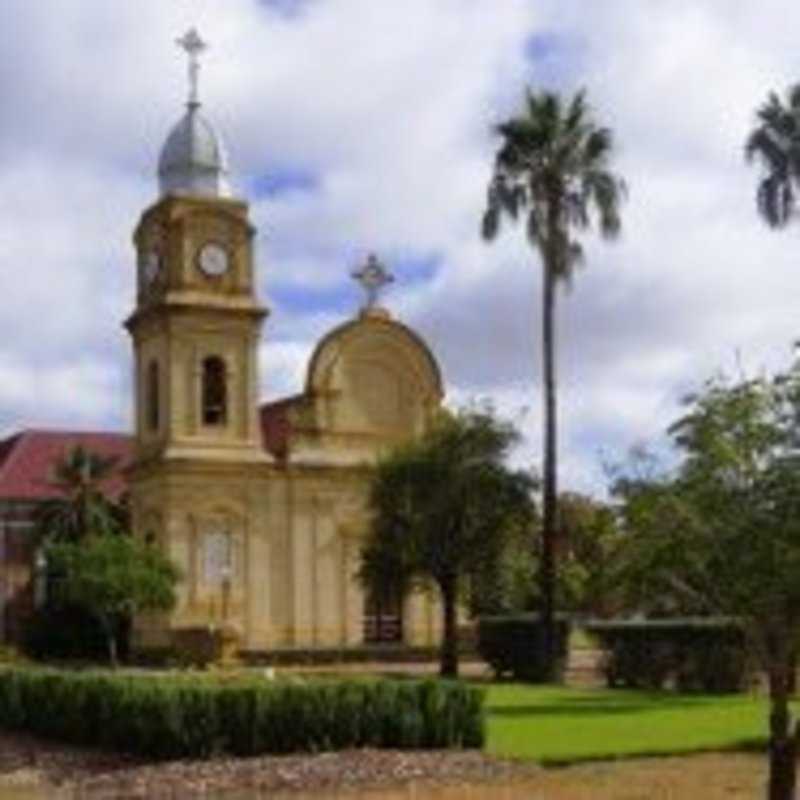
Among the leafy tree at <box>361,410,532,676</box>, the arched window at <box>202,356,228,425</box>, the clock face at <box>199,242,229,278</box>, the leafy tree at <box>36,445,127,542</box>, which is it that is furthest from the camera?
the leafy tree at <box>36,445,127,542</box>

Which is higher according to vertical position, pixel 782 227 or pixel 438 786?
pixel 782 227

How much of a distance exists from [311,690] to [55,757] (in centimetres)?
503

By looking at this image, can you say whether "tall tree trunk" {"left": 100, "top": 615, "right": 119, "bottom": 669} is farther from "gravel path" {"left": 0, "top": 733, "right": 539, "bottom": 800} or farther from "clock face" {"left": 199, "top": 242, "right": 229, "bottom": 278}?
"gravel path" {"left": 0, "top": 733, "right": 539, "bottom": 800}

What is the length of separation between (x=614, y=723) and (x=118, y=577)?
2756cm

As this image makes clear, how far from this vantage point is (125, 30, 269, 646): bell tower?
224 ft

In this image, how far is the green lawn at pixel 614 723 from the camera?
106 feet

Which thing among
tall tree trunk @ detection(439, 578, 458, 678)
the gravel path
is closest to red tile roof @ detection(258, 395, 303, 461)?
tall tree trunk @ detection(439, 578, 458, 678)

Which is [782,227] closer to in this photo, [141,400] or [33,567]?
[141,400]

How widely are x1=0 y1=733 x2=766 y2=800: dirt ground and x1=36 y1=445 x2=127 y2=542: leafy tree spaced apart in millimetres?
43881

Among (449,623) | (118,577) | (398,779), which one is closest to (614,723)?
(398,779)

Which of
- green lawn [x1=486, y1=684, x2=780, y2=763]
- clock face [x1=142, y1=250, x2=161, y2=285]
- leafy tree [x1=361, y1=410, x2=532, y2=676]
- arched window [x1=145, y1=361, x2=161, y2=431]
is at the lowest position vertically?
green lawn [x1=486, y1=684, x2=780, y2=763]

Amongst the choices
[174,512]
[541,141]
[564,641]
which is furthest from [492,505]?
[174,512]

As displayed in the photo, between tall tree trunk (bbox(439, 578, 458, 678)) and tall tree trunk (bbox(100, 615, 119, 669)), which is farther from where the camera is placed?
tall tree trunk (bbox(100, 615, 119, 669))

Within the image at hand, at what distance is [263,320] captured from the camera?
229 ft
